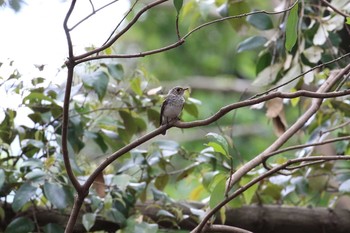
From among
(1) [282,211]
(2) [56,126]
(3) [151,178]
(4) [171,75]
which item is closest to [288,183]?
(1) [282,211]

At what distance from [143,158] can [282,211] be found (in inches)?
21.2

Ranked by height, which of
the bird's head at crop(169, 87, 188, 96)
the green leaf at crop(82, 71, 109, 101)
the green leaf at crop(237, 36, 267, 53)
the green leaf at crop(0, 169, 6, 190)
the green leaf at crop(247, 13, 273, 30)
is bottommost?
the green leaf at crop(0, 169, 6, 190)

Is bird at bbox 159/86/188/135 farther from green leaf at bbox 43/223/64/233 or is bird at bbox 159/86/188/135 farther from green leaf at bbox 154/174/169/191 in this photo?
green leaf at bbox 43/223/64/233

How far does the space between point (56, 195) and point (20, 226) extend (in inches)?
6.6


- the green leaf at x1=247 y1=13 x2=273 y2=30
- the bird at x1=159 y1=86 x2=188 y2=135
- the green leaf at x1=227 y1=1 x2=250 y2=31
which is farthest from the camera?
the green leaf at x1=227 y1=1 x2=250 y2=31

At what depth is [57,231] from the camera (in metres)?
2.12

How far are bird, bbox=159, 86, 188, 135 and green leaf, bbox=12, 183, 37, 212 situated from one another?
441 millimetres

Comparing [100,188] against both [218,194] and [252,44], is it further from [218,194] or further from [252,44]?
[252,44]

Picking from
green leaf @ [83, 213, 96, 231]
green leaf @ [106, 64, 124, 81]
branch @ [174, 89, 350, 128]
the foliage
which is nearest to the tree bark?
the foliage

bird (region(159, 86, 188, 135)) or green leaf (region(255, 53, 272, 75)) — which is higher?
green leaf (region(255, 53, 272, 75))

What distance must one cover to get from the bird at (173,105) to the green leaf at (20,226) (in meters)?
0.51

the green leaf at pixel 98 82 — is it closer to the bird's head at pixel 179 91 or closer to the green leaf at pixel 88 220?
the bird's head at pixel 179 91

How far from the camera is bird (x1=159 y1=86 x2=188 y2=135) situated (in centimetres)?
211

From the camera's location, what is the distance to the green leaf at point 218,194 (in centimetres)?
175
